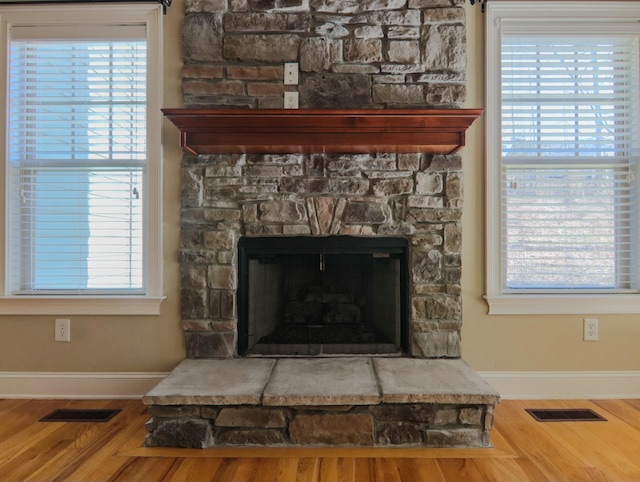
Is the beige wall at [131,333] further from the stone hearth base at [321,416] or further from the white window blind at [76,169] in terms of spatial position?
the stone hearth base at [321,416]

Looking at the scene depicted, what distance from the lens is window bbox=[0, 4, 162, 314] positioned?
2.45 metres

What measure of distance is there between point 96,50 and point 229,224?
1304 millimetres

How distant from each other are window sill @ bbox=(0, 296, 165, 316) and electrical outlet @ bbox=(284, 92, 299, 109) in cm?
131

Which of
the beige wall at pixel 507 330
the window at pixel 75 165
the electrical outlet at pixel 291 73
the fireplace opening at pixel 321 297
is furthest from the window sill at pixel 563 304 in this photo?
the window at pixel 75 165

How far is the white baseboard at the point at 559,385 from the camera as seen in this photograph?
2430 millimetres

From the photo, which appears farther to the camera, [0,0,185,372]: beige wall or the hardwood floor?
[0,0,185,372]: beige wall

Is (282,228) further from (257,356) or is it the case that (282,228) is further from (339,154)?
(257,356)

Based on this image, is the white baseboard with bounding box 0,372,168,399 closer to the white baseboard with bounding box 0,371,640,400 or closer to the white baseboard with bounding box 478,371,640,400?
the white baseboard with bounding box 0,371,640,400

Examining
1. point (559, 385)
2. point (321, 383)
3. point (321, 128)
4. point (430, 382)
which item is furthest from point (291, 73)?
point (559, 385)

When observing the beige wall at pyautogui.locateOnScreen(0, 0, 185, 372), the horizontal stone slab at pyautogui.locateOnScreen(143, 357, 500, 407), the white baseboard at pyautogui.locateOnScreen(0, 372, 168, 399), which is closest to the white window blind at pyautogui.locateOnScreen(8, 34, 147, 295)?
the beige wall at pyautogui.locateOnScreen(0, 0, 185, 372)

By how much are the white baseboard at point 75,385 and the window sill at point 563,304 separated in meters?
2.02

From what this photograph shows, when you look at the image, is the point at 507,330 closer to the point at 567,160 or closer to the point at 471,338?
the point at 471,338

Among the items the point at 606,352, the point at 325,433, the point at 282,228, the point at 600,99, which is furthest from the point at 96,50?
the point at 606,352

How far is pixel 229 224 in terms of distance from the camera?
7.77ft
